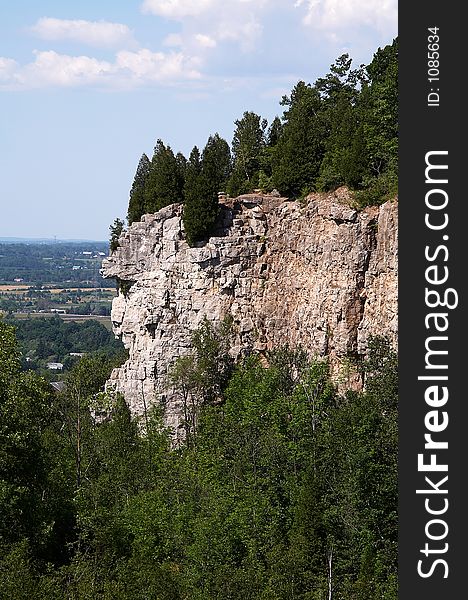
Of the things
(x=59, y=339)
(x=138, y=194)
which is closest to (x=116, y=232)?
(x=138, y=194)

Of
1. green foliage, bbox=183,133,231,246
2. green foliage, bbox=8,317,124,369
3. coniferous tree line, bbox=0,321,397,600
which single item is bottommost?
green foliage, bbox=8,317,124,369

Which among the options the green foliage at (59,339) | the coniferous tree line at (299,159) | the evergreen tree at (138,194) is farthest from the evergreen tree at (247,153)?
the green foliage at (59,339)

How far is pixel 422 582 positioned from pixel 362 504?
19.8m

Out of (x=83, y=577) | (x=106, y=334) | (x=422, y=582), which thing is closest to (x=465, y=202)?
(x=422, y=582)

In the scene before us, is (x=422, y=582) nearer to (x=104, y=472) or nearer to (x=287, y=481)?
(x=287, y=481)

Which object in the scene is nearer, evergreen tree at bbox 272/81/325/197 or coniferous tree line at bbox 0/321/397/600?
coniferous tree line at bbox 0/321/397/600

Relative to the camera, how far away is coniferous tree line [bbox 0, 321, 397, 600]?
27.0 metres

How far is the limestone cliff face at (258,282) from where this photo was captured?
39719 mm

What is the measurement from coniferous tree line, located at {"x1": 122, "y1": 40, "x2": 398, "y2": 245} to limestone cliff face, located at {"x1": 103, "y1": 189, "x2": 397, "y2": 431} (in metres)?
1.10

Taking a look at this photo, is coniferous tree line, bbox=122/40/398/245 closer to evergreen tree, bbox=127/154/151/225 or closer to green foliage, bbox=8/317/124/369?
evergreen tree, bbox=127/154/151/225

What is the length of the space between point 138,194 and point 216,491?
2043 centimetres

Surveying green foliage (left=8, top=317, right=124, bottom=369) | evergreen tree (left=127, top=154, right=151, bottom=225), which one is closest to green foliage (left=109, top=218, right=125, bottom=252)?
evergreen tree (left=127, top=154, right=151, bottom=225)

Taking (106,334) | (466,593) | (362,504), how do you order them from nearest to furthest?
(466,593) → (362,504) → (106,334)

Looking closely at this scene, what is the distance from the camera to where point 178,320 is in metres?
45.7
